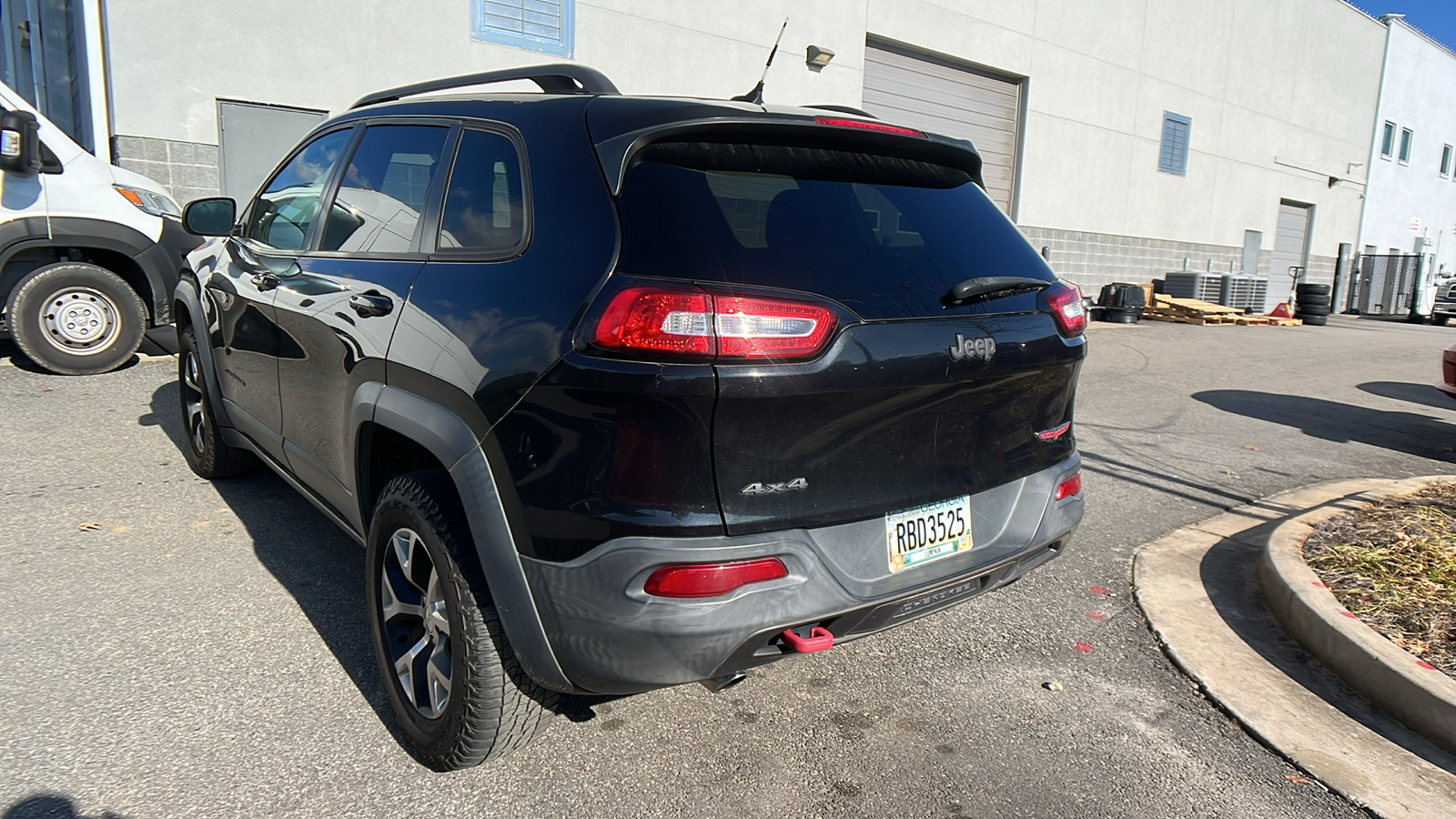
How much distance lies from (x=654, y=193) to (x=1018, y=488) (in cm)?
140

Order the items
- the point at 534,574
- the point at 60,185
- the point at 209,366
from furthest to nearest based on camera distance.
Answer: the point at 60,185
the point at 209,366
the point at 534,574

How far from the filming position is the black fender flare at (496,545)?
2.10m

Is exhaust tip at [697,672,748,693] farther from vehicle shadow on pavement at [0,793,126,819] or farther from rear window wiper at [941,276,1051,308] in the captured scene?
vehicle shadow on pavement at [0,793,126,819]

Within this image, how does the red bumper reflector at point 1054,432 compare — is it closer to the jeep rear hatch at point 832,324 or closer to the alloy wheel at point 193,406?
the jeep rear hatch at point 832,324

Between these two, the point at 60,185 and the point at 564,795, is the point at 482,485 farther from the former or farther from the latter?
the point at 60,185

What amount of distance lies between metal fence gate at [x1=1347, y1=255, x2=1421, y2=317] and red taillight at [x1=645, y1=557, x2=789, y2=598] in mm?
33262

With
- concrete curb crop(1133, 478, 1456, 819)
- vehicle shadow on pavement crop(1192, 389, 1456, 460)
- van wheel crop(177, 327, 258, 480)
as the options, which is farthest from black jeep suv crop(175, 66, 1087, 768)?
vehicle shadow on pavement crop(1192, 389, 1456, 460)

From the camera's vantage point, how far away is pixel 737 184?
221 centimetres

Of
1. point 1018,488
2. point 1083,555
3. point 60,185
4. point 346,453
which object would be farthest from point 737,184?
point 60,185

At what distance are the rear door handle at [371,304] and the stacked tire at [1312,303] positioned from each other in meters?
23.9

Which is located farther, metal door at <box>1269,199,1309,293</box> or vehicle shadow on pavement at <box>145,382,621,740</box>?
metal door at <box>1269,199,1309,293</box>

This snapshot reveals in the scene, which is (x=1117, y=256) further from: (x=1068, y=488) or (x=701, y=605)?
(x=701, y=605)

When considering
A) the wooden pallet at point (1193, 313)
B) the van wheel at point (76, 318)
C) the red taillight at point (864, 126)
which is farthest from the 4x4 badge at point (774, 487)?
the wooden pallet at point (1193, 313)

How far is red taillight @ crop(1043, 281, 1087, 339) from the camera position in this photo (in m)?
2.71
